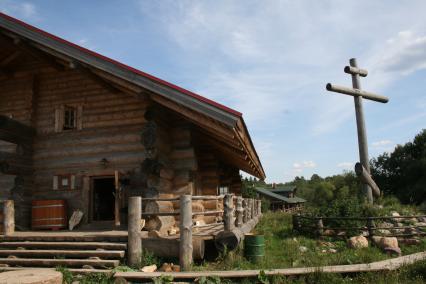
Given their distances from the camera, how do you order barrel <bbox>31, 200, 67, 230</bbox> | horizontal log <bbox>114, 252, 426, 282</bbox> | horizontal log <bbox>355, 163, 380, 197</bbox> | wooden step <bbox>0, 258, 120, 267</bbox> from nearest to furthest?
horizontal log <bbox>114, 252, 426, 282</bbox> < wooden step <bbox>0, 258, 120, 267</bbox> < barrel <bbox>31, 200, 67, 230</bbox> < horizontal log <bbox>355, 163, 380, 197</bbox>

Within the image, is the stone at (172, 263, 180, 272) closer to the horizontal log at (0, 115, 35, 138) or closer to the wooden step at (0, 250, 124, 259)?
the wooden step at (0, 250, 124, 259)

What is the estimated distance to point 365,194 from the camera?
14.1 m

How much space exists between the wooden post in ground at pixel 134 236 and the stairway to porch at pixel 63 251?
0.20 meters

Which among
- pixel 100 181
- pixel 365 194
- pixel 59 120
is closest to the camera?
pixel 59 120

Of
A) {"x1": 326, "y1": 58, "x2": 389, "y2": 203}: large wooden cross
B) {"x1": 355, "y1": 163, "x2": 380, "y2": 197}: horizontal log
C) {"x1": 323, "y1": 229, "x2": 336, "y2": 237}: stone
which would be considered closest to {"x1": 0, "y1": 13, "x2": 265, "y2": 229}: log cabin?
{"x1": 323, "y1": 229, "x2": 336, "y2": 237}: stone

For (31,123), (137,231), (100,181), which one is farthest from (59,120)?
(137,231)

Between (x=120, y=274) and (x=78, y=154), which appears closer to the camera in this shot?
(x=120, y=274)

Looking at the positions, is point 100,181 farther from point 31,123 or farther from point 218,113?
point 218,113

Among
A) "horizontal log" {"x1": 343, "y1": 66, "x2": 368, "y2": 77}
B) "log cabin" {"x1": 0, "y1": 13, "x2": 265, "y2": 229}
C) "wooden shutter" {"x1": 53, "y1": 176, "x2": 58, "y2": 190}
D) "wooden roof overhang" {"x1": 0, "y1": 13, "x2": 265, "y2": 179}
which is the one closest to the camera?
"wooden roof overhang" {"x1": 0, "y1": 13, "x2": 265, "y2": 179}

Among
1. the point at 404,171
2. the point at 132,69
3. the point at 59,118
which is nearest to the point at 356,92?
the point at 132,69

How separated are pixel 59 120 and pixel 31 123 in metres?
1.00

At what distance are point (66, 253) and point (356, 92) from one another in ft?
39.0

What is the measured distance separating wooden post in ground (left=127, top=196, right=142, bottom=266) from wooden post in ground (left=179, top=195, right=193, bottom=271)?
1014 mm

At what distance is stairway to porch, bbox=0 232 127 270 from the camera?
25.8 feet
